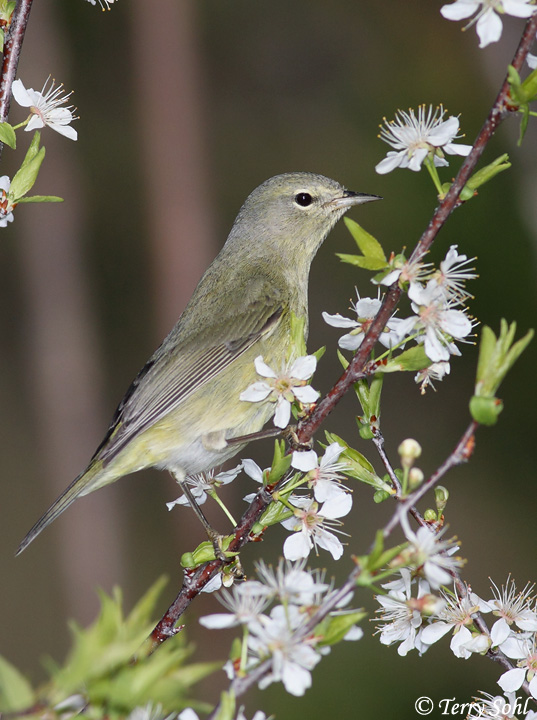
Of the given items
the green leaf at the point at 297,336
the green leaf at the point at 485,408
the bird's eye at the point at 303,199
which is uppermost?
the bird's eye at the point at 303,199

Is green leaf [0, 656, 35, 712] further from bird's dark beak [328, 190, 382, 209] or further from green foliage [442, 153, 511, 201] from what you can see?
bird's dark beak [328, 190, 382, 209]

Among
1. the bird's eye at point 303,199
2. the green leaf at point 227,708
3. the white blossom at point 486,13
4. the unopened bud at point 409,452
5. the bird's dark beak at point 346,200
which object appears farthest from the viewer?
the bird's eye at point 303,199

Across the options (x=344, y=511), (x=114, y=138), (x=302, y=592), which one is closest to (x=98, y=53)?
(x=114, y=138)

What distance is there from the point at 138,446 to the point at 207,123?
16.7 feet

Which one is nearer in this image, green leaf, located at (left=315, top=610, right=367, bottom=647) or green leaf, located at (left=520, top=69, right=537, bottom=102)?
green leaf, located at (left=315, top=610, right=367, bottom=647)

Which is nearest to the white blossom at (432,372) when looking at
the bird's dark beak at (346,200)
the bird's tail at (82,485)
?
the bird's tail at (82,485)

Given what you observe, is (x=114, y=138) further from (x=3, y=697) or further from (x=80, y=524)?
(x=3, y=697)

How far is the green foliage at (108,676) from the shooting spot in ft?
4.43

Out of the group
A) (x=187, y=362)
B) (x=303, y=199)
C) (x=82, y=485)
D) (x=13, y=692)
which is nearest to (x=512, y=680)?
(x=13, y=692)

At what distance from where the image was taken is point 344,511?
7.41 ft

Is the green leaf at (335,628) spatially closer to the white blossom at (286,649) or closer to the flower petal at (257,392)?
the white blossom at (286,649)

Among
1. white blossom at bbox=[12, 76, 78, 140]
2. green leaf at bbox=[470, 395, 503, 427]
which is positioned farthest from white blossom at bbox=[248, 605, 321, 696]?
white blossom at bbox=[12, 76, 78, 140]

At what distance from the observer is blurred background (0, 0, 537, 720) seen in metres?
6.04

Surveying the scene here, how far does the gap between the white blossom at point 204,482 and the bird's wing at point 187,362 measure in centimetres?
34
